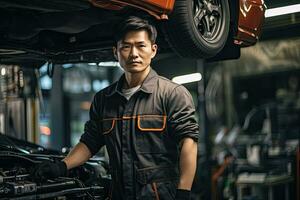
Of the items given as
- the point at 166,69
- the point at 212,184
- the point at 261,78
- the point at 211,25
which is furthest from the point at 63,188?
the point at 261,78

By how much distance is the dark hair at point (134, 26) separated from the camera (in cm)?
256

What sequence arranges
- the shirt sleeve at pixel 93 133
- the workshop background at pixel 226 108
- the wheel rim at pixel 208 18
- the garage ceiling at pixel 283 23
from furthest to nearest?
the workshop background at pixel 226 108, the garage ceiling at pixel 283 23, the wheel rim at pixel 208 18, the shirt sleeve at pixel 93 133

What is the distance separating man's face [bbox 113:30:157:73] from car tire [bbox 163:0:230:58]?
333 millimetres

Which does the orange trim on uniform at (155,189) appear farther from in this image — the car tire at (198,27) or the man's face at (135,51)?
the car tire at (198,27)

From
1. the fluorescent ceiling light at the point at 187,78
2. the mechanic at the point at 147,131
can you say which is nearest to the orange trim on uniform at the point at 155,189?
the mechanic at the point at 147,131

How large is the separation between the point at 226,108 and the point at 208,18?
7.10 m

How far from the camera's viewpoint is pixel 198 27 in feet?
10.3

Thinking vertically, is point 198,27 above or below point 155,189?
above

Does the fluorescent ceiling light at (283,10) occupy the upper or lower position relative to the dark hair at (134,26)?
upper

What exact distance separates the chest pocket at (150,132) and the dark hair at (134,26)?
1.42 feet

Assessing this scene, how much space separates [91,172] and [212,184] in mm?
3295

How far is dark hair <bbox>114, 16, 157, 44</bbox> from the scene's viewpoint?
256 centimetres

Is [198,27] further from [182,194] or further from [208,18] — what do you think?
[182,194]

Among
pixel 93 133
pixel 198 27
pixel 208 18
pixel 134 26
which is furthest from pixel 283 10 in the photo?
pixel 93 133
